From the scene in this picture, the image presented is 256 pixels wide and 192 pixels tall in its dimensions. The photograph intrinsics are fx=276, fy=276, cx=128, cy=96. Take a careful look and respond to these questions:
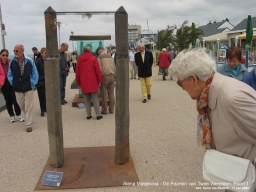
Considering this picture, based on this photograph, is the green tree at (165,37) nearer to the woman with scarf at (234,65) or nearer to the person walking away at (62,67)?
the person walking away at (62,67)

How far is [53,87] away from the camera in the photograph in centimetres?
378

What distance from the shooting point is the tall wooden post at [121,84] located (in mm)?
3713

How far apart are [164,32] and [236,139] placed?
94.3 ft

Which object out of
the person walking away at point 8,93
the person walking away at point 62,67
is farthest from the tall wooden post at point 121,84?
the person walking away at point 62,67

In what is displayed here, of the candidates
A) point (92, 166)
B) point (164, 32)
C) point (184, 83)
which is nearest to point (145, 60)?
point (92, 166)

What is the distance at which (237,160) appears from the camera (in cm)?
185

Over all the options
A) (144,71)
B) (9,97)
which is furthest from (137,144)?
(144,71)

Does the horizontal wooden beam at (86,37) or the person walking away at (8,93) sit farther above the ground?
the horizontal wooden beam at (86,37)

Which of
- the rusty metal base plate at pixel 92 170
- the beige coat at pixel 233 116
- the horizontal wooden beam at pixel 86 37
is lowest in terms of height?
the rusty metal base plate at pixel 92 170

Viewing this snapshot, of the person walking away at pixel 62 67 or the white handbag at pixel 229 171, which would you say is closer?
the white handbag at pixel 229 171

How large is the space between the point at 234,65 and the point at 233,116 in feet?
8.73

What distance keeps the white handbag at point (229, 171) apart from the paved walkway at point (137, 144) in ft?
4.86

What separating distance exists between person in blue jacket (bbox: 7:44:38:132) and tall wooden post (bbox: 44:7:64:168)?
2.24 meters

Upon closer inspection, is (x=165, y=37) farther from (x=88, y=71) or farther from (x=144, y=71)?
(x=88, y=71)
